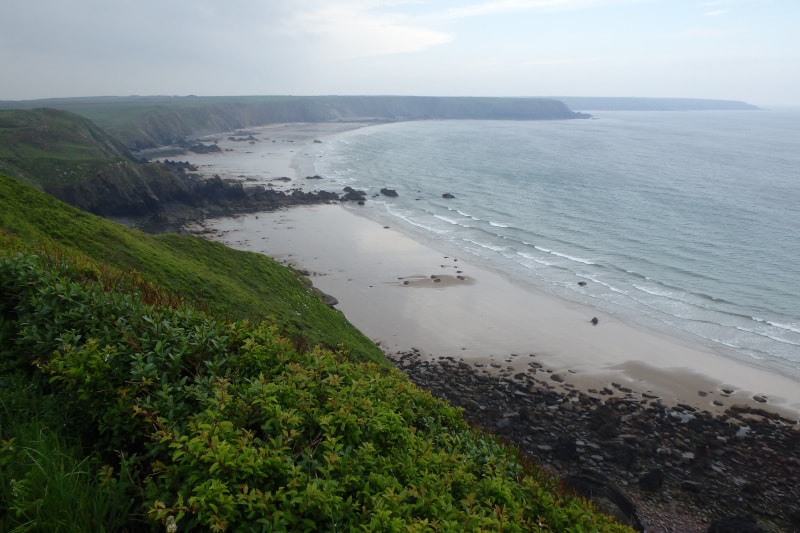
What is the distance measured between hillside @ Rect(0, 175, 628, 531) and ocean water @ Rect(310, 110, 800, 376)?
84.5ft

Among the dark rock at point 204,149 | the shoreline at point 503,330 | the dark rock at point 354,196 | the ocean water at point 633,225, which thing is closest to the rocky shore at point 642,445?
the shoreline at point 503,330

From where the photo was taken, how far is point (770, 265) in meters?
37.8

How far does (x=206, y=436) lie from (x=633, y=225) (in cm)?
5198

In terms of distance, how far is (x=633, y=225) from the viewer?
49.6 meters

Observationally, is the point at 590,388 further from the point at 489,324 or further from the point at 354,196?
the point at 354,196

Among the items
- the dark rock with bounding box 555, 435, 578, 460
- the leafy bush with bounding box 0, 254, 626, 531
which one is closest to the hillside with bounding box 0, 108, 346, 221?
the dark rock with bounding box 555, 435, 578, 460

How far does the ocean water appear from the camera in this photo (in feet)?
101

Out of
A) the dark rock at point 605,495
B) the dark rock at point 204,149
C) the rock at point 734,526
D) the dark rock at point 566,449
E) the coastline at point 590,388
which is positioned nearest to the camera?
the dark rock at point 605,495

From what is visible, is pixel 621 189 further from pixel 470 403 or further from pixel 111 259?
pixel 111 259

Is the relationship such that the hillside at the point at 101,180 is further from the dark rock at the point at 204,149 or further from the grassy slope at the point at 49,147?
the dark rock at the point at 204,149

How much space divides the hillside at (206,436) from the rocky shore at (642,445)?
7137 mm

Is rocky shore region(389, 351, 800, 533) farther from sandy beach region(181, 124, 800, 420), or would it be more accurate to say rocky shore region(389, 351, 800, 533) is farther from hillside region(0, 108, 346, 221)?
hillside region(0, 108, 346, 221)

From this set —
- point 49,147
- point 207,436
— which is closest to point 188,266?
point 207,436

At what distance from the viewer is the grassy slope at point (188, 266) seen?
55.9ft
